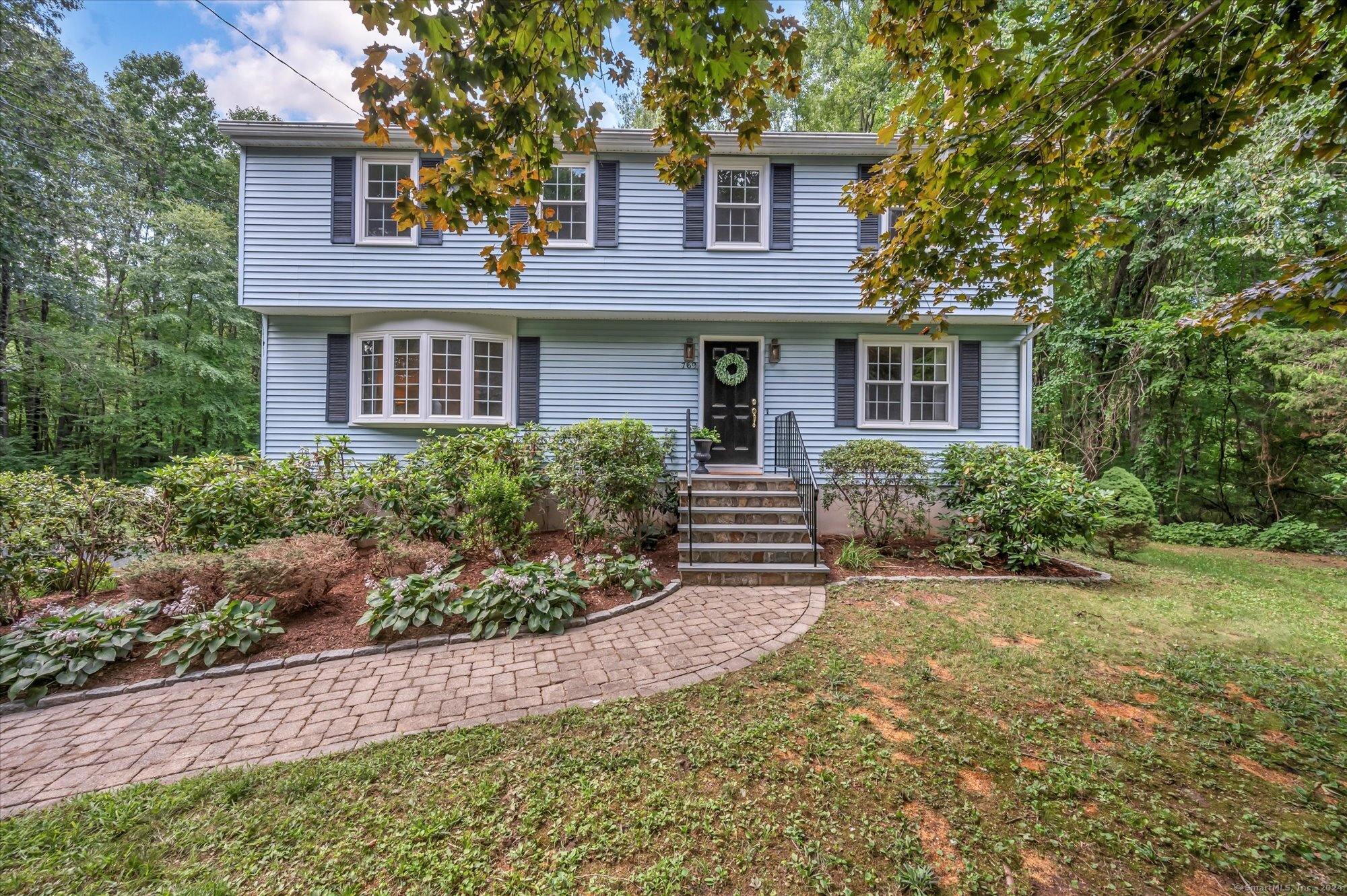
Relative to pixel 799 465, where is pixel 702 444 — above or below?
above

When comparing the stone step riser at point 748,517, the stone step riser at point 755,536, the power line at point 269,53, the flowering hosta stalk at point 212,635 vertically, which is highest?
the power line at point 269,53

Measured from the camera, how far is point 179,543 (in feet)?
16.8

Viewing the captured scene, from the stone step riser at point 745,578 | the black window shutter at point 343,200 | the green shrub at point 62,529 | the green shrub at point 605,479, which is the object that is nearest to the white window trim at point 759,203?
the green shrub at point 605,479

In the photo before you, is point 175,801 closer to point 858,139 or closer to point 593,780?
point 593,780

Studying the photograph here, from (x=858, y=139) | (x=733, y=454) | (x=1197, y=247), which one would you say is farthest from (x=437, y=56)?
(x=1197, y=247)

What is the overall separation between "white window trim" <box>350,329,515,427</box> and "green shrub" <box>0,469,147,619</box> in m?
2.90

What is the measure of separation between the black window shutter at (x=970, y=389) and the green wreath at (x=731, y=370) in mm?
3755

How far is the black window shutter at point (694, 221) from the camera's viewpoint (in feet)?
25.5

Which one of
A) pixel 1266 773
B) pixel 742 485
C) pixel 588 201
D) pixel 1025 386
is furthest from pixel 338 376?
pixel 1025 386

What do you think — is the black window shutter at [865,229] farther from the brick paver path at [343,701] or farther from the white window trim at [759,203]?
the brick paver path at [343,701]

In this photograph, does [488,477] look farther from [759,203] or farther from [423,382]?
[759,203]

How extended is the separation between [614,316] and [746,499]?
3807mm

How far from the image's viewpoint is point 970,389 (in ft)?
26.4

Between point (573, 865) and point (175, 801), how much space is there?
2015 mm
